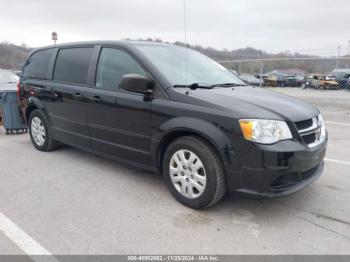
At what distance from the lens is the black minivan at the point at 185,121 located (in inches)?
121

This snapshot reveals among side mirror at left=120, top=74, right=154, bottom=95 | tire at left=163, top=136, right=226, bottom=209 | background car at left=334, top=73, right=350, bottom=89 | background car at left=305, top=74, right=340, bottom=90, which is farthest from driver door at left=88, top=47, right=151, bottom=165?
background car at left=334, top=73, right=350, bottom=89

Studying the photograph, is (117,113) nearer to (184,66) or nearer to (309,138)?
(184,66)

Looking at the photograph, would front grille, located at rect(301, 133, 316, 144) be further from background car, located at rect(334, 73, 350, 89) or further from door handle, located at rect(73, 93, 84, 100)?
background car, located at rect(334, 73, 350, 89)

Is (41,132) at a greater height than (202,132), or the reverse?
(202,132)

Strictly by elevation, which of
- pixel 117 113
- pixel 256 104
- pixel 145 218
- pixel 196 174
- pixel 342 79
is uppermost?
pixel 256 104

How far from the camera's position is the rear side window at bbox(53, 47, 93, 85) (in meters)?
4.53

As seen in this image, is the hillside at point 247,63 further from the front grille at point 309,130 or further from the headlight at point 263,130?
the headlight at point 263,130

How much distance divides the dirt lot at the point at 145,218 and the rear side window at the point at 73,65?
1.31 meters

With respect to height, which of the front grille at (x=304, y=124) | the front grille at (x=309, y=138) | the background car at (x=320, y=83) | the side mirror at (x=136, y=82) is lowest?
the background car at (x=320, y=83)

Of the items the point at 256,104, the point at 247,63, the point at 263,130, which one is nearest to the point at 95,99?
the point at 256,104

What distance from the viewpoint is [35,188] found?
13.3 ft

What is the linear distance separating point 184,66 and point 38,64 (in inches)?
112

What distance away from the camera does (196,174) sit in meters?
3.38

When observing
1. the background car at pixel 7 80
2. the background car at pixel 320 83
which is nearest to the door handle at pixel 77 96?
the background car at pixel 7 80
